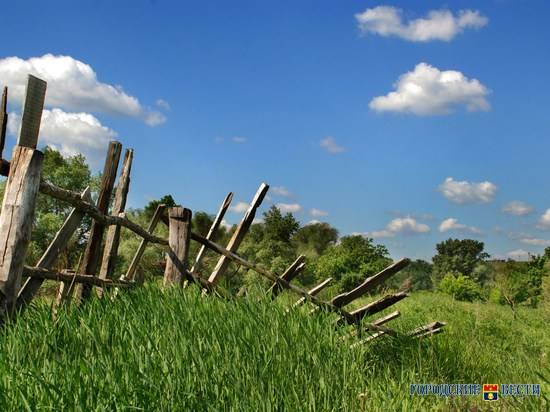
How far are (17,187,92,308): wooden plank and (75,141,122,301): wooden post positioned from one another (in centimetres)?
44

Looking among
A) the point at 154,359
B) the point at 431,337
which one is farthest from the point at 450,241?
the point at 154,359

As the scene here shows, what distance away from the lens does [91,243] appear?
19.4ft

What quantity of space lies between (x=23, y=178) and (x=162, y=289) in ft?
6.79

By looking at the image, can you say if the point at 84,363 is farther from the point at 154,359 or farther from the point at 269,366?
the point at 269,366

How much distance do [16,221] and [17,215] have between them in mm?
50

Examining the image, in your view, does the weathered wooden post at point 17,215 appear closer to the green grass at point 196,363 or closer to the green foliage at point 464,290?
the green grass at point 196,363

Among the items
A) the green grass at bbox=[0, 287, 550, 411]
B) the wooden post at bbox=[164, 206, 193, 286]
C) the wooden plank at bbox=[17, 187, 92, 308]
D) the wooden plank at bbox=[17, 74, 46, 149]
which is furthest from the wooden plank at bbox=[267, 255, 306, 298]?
the wooden plank at bbox=[17, 74, 46, 149]

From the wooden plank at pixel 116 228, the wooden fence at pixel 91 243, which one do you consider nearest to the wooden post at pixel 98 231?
the wooden fence at pixel 91 243

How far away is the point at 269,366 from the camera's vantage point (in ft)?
13.3

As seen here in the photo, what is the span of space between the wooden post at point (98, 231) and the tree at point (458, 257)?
42.9 m

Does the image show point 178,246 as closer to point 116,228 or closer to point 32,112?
point 116,228

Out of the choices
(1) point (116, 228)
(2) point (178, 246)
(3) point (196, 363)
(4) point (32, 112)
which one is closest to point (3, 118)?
(4) point (32, 112)

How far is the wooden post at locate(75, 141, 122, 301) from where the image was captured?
227 inches

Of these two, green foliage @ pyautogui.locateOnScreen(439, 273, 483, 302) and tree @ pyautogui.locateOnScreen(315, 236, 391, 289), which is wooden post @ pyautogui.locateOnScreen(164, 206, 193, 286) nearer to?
tree @ pyautogui.locateOnScreen(315, 236, 391, 289)
